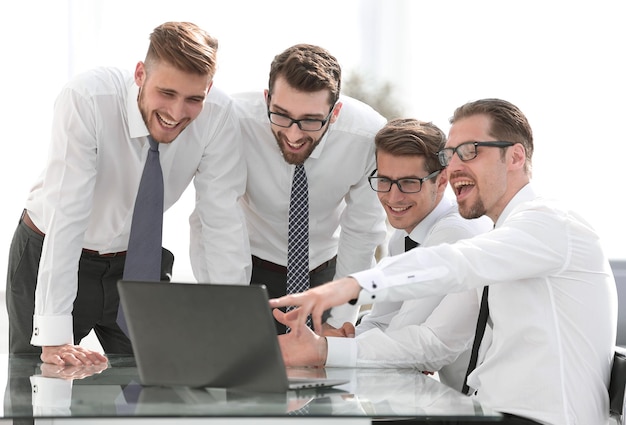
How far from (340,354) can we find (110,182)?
1.02 meters

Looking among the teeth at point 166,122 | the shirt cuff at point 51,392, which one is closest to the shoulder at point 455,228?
the teeth at point 166,122

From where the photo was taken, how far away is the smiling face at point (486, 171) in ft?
7.06

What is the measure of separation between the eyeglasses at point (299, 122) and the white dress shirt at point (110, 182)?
8.2 inches

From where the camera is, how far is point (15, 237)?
114 inches

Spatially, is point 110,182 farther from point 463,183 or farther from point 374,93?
point 374,93

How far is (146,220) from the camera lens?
2.61 metres

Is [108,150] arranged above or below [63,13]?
below

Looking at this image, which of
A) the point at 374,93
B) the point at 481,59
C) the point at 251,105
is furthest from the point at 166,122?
the point at 481,59

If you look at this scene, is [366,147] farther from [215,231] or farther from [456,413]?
[456,413]

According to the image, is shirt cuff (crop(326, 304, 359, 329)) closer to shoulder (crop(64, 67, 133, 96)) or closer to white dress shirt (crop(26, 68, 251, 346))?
white dress shirt (crop(26, 68, 251, 346))

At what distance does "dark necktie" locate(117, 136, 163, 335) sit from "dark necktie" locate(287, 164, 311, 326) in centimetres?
47

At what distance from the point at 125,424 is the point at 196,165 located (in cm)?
142

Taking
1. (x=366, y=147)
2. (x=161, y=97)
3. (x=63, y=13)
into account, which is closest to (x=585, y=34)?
(x=366, y=147)

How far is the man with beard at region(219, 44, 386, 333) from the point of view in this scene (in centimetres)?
258
